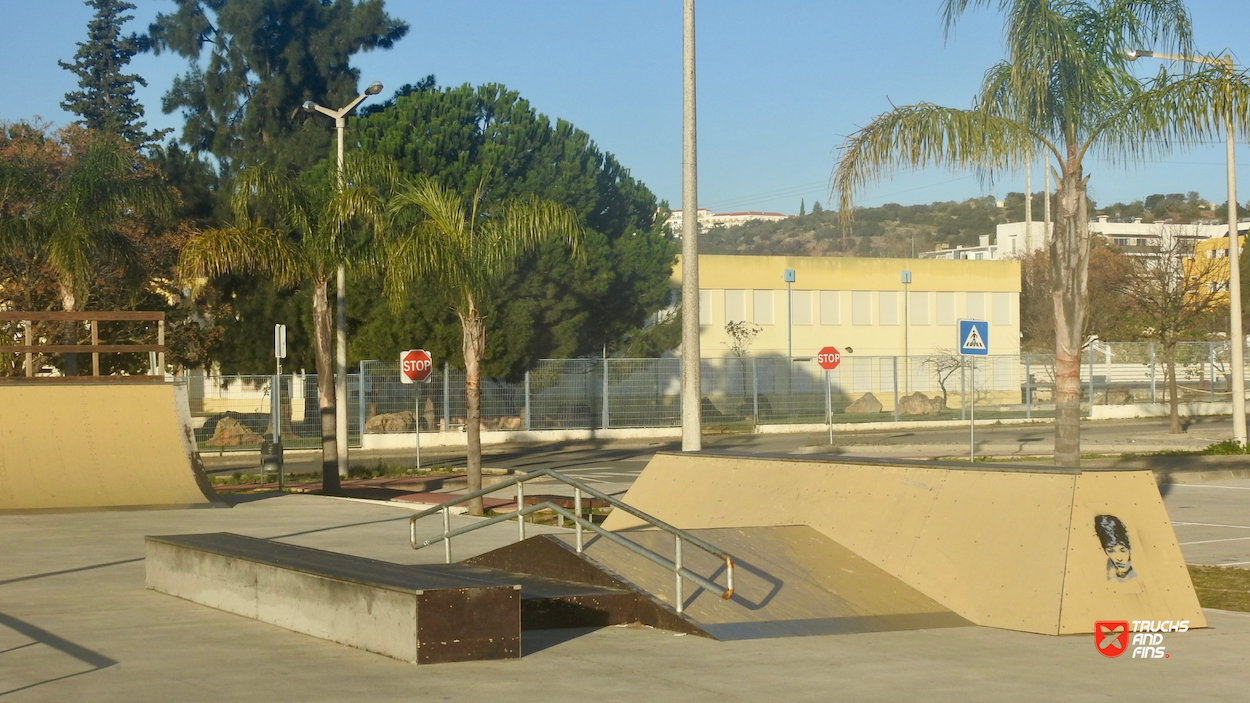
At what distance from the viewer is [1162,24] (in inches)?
604

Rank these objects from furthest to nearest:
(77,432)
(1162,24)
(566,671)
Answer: (77,432), (1162,24), (566,671)

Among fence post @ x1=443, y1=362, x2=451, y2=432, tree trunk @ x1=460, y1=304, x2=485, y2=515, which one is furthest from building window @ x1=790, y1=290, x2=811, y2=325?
tree trunk @ x1=460, y1=304, x2=485, y2=515

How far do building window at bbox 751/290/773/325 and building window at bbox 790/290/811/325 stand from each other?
1102 millimetres

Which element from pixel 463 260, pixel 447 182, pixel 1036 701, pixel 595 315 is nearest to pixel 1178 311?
pixel 595 315

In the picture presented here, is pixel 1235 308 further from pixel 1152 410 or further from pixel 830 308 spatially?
pixel 830 308

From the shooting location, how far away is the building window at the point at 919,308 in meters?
61.7

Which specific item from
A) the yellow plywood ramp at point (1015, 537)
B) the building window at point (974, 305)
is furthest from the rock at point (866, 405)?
the yellow plywood ramp at point (1015, 537)

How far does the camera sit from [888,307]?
61.4 meters

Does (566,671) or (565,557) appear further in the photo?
(565,557)

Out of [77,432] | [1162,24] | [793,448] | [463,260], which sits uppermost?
[1162,24]

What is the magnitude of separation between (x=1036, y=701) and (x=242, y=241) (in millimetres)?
17426

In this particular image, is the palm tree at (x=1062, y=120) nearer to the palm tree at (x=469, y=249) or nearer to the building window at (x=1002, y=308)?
the palm tree at (x=469, y=249)

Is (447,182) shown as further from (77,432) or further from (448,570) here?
(448,570)

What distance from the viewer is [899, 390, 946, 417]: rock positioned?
45562mm
